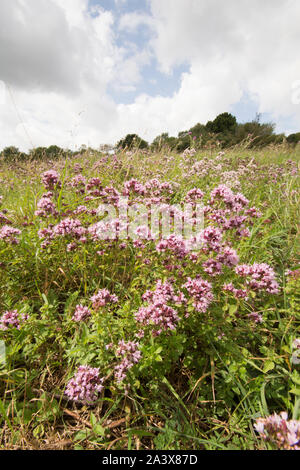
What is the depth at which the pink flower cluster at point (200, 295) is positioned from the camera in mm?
2115

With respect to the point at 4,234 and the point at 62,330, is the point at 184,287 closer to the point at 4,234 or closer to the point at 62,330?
the point at 62,330

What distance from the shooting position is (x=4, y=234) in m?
3.08

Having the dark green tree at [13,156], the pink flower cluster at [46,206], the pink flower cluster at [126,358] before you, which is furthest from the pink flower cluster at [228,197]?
the dark green tree at [13,156]

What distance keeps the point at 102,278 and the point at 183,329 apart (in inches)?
56.4

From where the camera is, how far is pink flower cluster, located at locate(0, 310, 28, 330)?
88.6 inches

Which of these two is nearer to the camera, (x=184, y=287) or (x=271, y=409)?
(x=271, y=409)

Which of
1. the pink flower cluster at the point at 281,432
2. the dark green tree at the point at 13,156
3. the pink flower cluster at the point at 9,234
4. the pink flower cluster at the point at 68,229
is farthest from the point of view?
the dark green tree at the point at 13,156

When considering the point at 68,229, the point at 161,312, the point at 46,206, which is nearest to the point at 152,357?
the point at 161,312

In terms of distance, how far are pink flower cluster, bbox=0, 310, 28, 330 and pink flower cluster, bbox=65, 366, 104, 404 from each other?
89cm

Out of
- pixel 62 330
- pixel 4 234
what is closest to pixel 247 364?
pixel 62 330

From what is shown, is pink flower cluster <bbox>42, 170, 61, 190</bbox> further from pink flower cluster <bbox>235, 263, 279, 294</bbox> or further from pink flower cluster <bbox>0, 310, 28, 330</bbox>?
pink flower cluster <bbox>235, 263, 279, 294</bbox>

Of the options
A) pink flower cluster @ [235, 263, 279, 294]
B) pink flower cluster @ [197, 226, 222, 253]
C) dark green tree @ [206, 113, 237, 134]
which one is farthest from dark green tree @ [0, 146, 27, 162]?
dark green tree @ [206, 113, 237, 134]

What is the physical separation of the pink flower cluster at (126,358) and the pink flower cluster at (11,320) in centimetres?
115

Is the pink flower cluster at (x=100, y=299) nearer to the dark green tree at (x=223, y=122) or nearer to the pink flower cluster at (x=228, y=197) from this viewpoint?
the pink flower cluster at (x=228, y=197)
